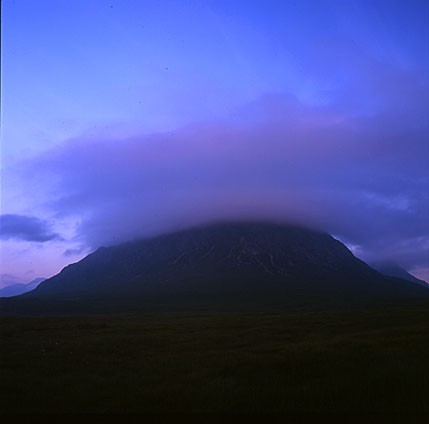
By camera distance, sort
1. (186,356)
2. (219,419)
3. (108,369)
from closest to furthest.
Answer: (219,419)
(108,369)
(186,356)

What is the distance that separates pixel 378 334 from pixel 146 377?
726 inches

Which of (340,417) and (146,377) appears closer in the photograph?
(340,417)

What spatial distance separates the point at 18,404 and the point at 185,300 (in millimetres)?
162683

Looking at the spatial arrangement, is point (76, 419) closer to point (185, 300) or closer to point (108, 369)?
point (108, 369)

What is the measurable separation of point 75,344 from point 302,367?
1853cm

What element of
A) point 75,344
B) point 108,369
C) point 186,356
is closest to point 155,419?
point 108,369

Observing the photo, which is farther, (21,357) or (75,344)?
(75,344)

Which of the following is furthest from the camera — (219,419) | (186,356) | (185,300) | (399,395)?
(185,300)

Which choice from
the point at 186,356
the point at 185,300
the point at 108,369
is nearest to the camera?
the point at 108,369

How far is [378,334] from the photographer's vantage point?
25906 millimetres

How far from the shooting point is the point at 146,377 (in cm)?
1556

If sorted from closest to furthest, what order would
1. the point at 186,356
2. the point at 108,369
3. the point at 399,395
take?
the point at 399,395 < the point at 108,369 < the point at 186,356

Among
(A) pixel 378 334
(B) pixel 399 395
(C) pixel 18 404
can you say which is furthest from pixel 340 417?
(A) pixel 378 334

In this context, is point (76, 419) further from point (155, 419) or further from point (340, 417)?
point (340, 417)
